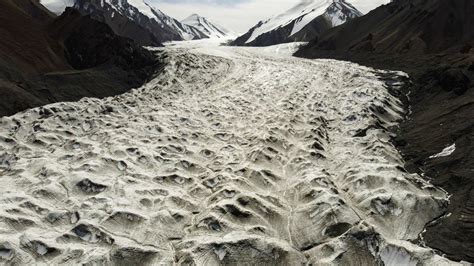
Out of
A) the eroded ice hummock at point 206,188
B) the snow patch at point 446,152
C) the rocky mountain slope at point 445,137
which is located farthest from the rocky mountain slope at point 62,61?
the snow patch at point 446,152

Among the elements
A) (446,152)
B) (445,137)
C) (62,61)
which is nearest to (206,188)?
(446,152)

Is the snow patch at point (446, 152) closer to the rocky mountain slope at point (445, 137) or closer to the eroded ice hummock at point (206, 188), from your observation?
the rocky mountain slope at point (445, 137)

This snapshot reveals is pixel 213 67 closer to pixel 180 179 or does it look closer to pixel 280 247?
pixel 180 179

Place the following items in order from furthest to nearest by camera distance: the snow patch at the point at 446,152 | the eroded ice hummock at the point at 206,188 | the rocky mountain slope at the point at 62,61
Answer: the rocky mountain slope at the point at 62,61 → the snow patch at the point at 446,152 → the eroded ice hummock at the point at 206,188

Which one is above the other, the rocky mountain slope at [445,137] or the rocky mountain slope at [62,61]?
the rocky mountain slope at [62,61]

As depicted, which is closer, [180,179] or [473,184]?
A: [473,184]

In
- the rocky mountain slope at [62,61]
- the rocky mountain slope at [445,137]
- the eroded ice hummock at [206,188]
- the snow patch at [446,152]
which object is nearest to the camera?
the eroded ice hummock at [206,188]

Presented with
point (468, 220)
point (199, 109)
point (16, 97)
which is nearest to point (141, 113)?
point (199, 109)

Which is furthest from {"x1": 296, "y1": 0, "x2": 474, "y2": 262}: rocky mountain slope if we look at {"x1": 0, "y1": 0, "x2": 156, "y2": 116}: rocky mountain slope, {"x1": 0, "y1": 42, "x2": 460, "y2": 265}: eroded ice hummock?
{"x1": 0, "y1": 0, "x2": 156, "y2": 116}: rocky mountain slope
